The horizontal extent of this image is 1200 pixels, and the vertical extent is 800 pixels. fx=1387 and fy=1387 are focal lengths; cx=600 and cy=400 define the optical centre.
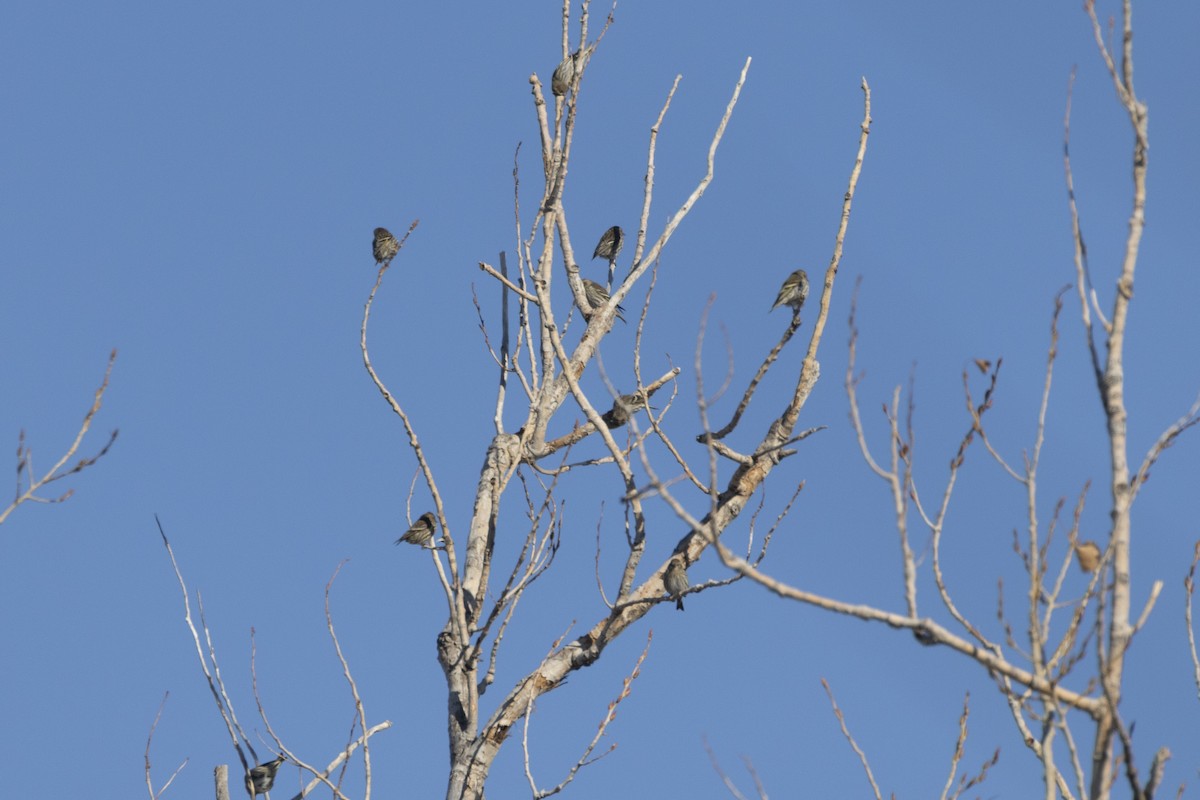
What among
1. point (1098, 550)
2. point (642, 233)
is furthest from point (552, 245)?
point (1098, 550)

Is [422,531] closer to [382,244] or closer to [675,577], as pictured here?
[382,244]

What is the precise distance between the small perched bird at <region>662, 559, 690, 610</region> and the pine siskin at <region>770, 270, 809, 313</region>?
15.4 feet

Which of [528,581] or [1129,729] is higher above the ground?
[528,581]

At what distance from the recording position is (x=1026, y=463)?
4.18 metres

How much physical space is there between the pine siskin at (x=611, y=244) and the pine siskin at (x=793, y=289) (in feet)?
5.42

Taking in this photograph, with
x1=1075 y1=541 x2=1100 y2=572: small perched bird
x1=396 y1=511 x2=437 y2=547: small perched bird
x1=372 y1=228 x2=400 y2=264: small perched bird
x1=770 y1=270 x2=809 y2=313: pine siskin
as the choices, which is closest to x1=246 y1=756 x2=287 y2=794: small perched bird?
x1=1075 y1=541 x2=1100 y2=572: small perched bird

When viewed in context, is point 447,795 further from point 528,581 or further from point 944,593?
point 944,593

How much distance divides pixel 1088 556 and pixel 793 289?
689cm

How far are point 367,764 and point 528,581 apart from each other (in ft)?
3.49

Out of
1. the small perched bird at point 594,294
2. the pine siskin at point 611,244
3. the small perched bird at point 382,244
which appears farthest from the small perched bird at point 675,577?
the small perched bird at point 382,244

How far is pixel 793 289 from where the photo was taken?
11.2 m

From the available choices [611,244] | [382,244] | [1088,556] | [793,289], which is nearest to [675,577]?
[1088,556]

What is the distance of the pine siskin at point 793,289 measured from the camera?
10992 mm

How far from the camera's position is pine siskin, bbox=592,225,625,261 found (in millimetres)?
12359
